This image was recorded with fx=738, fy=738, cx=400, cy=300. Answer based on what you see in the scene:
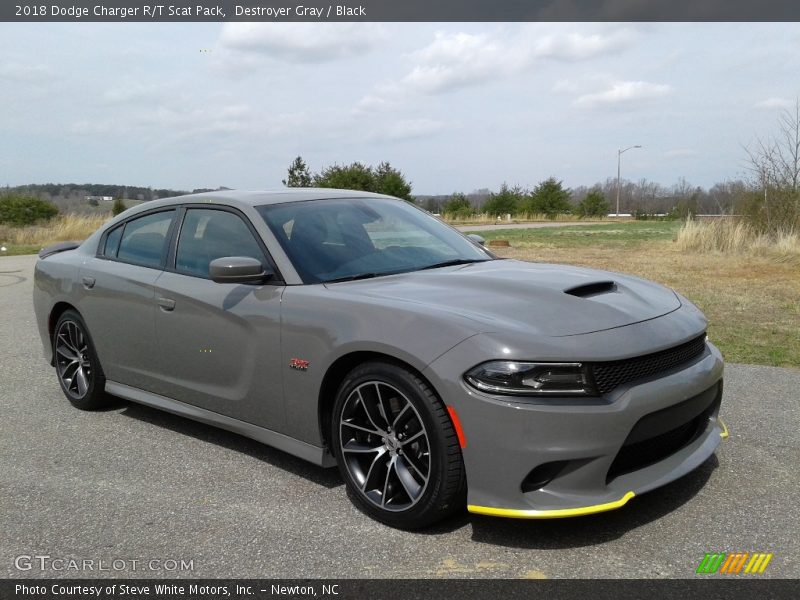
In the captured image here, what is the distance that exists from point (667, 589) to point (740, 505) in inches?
37.5

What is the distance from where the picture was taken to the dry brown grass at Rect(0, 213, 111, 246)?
27.4 meters

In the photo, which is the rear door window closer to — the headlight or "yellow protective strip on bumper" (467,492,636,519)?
the headlight

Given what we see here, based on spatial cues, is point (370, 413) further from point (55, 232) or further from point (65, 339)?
point (55, 232)

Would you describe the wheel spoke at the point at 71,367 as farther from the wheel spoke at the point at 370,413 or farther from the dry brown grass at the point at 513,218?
the dry brown grass at the point at 513,218

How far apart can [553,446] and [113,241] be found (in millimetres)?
3673

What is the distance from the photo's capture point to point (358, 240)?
168 inches

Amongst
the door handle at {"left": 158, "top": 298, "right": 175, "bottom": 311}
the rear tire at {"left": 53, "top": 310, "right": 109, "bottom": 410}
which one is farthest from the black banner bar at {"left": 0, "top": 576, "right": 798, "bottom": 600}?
the rear tire at {"left": 53, "top": 310, "right": 109, "bottom": 410}

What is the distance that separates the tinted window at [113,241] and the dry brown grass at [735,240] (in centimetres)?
1494

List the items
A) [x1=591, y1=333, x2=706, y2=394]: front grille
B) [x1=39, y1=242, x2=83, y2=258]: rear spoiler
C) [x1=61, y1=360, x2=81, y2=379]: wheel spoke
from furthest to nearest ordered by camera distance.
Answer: [x1=39, y1=242, x2=83, y2=258]: rear spoiler
[x1=61, y1=360, x2=81, y2=379]: wheel spoke
[x1=591, y1=333, x2=706, y2=394]: front grille

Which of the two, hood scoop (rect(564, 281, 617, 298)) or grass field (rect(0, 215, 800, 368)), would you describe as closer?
hood scoop (rect(564, 281, 617, 298))

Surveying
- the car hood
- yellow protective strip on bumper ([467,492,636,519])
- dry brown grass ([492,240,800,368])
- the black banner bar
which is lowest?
the black banner bar

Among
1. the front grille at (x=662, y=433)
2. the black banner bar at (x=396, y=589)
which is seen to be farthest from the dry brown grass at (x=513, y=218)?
the black banner bar at (x=396, y=589)

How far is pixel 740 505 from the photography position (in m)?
3.46

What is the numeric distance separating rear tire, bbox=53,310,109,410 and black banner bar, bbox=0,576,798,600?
2.39 meters
